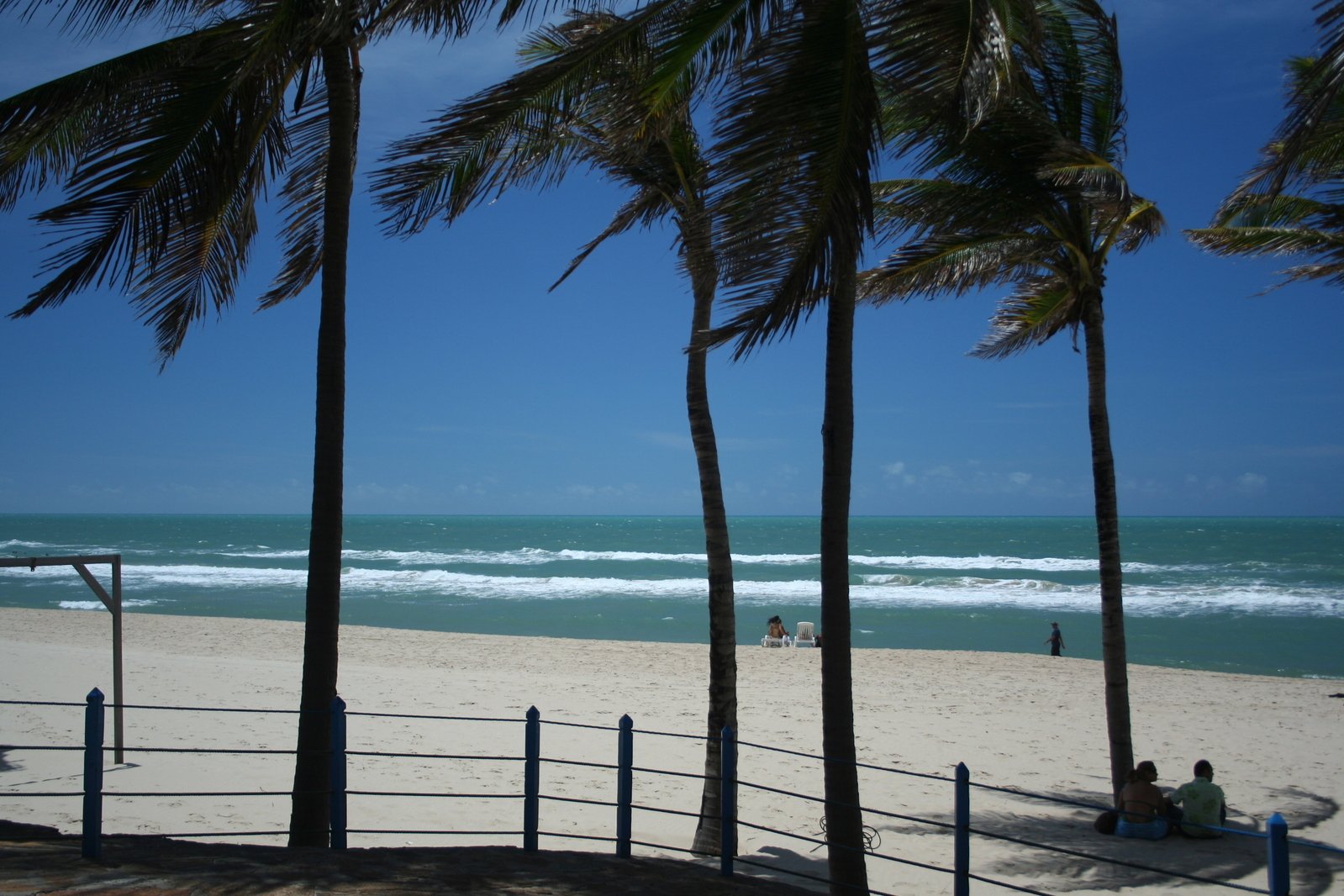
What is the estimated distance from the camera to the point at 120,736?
35.0 ft

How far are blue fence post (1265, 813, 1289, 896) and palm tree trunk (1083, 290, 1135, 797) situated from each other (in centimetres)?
517

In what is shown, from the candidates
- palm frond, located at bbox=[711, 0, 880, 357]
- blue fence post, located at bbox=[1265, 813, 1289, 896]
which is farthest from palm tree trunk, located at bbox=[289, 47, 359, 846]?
blue fence post, located at bbox=[1265, 813, 1289, 896]

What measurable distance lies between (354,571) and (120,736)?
46.8 metres

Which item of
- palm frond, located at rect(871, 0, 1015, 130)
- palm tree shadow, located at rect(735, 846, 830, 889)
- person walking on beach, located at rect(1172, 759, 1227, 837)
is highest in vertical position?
palm frond, located at rect(871, 0, 1015, 130)

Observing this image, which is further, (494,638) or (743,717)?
(494,638)

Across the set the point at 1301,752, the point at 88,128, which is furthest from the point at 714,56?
the point at 1301,752

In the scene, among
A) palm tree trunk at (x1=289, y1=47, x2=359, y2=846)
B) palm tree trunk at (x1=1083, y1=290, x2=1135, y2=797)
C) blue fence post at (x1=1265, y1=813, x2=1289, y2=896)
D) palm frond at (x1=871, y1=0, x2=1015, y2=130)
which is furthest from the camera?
palm tree trunk at (x1=1083, y1=290, x2=1135, y2=797)

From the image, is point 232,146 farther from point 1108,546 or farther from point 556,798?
point 1108,546

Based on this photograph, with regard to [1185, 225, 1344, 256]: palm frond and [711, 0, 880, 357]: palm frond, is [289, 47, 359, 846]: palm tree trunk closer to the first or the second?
[711, 0, 880, 357]: palm frond

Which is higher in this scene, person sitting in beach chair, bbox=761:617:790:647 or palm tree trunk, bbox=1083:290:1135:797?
palm tree trunk, bbox=1083:290:1135:797

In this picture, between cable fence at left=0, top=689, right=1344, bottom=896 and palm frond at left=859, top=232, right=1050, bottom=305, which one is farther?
palm frond at left=859, top=232, right=1050, bottom=305

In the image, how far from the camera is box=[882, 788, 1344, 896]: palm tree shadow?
25.0 feet

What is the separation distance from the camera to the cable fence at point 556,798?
523 cm

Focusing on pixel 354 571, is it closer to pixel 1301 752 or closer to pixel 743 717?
pixel 743 717
